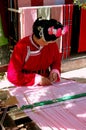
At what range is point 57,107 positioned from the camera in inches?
93.4

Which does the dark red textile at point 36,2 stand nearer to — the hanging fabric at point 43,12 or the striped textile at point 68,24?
the hanging fabric at point 43,12

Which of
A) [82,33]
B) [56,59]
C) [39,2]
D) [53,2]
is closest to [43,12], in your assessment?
[39,2]

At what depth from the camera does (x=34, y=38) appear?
293 cm

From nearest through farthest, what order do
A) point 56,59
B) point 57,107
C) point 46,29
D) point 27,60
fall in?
1. point 57,107
2. point 46,29
3. point 27,60
4. point 56,59

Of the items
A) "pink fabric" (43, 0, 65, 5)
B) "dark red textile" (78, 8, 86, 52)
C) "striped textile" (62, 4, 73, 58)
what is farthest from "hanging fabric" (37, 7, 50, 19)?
"dark red textile" (78, 8, 86, 52)

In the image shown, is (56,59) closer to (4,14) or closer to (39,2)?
(39,2)

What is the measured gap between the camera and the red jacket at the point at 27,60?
2900 millimetres

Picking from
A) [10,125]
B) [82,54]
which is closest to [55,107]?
[10,125]

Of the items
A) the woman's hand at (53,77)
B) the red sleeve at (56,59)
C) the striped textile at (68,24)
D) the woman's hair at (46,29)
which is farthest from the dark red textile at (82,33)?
the woman's hair at (46,29)

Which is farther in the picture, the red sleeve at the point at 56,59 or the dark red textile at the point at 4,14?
the dark red textile at the point at 4,14

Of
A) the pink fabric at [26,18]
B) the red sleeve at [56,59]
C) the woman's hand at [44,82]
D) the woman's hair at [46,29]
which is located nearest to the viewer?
the woman's hair at [46,29]

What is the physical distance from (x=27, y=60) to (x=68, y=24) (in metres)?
2.72

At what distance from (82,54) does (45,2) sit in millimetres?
1518

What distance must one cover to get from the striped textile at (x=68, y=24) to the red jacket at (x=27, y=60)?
7.85ft
